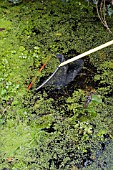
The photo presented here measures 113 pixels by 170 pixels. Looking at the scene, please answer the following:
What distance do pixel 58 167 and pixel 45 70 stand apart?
77 cm

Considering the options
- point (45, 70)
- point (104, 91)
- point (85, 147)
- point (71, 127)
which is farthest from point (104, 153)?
point (45, 70)

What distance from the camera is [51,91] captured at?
2.03 m

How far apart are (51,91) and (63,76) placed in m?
0.16

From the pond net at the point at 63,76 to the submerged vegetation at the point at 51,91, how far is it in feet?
0.12

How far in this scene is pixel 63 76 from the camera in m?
2.12

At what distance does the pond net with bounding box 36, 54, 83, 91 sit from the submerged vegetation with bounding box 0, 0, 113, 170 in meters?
0.04

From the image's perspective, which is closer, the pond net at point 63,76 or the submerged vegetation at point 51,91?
the submerged vegetation at point 51,91

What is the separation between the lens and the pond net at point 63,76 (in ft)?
6.79

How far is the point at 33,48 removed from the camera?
7.64ft

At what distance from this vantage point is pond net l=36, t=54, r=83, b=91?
2070 millimetres

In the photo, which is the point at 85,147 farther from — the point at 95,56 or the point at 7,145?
the point at 95,56

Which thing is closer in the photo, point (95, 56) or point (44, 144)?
point (44, 144)

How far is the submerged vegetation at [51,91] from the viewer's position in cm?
170

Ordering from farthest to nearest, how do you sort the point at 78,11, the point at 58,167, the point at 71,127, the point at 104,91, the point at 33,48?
the point at 78,11, the point at 33,48, the point at 104,91, the point at 71,127, the point at 58,167
